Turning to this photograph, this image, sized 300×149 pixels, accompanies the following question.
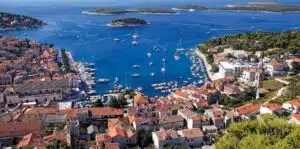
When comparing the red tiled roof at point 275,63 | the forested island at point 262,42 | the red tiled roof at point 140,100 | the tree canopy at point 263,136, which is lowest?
the red tiled roof at point 140,100

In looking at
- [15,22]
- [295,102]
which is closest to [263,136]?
[295,102]

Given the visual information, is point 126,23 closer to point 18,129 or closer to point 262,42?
point 262,42

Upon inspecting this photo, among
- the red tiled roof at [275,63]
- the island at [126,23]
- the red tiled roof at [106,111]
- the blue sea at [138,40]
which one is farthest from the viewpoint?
the island at [126,23]

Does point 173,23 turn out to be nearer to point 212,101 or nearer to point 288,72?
point 288,72

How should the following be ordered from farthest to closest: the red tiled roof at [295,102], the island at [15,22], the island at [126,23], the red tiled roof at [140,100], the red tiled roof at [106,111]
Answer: the island at [126,23] < the island at [15,22] < the red tiled roof at [140,100] < the red tiled roof at [106,111] < the red tiled roof at [295,102]

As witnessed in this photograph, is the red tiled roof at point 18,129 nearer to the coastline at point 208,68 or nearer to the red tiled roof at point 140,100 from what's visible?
the red tiled roof at point 140,100

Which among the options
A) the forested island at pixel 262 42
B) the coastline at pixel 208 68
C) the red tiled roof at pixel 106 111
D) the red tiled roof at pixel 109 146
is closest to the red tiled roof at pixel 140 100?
the red tiled roof at pixel 106 111
